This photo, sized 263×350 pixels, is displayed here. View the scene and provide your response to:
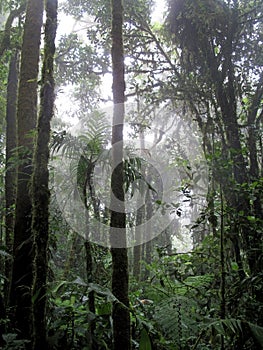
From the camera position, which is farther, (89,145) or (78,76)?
(78,76)

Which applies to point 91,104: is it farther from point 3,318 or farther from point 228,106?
point 3,318

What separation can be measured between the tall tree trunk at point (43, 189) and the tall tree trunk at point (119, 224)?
2.08 feet

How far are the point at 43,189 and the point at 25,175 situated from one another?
4.20ft

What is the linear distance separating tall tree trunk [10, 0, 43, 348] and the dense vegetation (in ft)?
0.05

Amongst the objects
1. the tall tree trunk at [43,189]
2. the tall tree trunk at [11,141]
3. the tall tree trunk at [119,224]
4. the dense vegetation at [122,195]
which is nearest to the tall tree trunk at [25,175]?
the dense vegetation at [122,195]

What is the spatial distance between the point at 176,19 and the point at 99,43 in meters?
2.43

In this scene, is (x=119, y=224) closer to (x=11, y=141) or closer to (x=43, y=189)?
(x=43, y=189)

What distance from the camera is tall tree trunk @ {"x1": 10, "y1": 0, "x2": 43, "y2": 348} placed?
11.5 feet

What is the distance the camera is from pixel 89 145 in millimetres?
3646

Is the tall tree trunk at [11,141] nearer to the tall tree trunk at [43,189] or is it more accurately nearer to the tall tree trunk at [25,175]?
the tall tree trunk at [25,175]

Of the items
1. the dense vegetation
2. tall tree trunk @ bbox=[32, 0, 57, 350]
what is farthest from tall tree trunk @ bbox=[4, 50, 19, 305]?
tall tree trunk @ bbox=[32, 0, 57, 350]

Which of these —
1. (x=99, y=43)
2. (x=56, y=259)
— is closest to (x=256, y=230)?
(x=99, y=43)

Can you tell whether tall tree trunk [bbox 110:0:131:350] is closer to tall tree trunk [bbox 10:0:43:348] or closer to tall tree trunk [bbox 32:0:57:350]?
tall tree trunk [bbox 32:0:57:350]

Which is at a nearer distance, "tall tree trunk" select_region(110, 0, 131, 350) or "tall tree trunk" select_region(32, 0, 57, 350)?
"tall tree trunk" select_region(32, 0, 57, 350)
